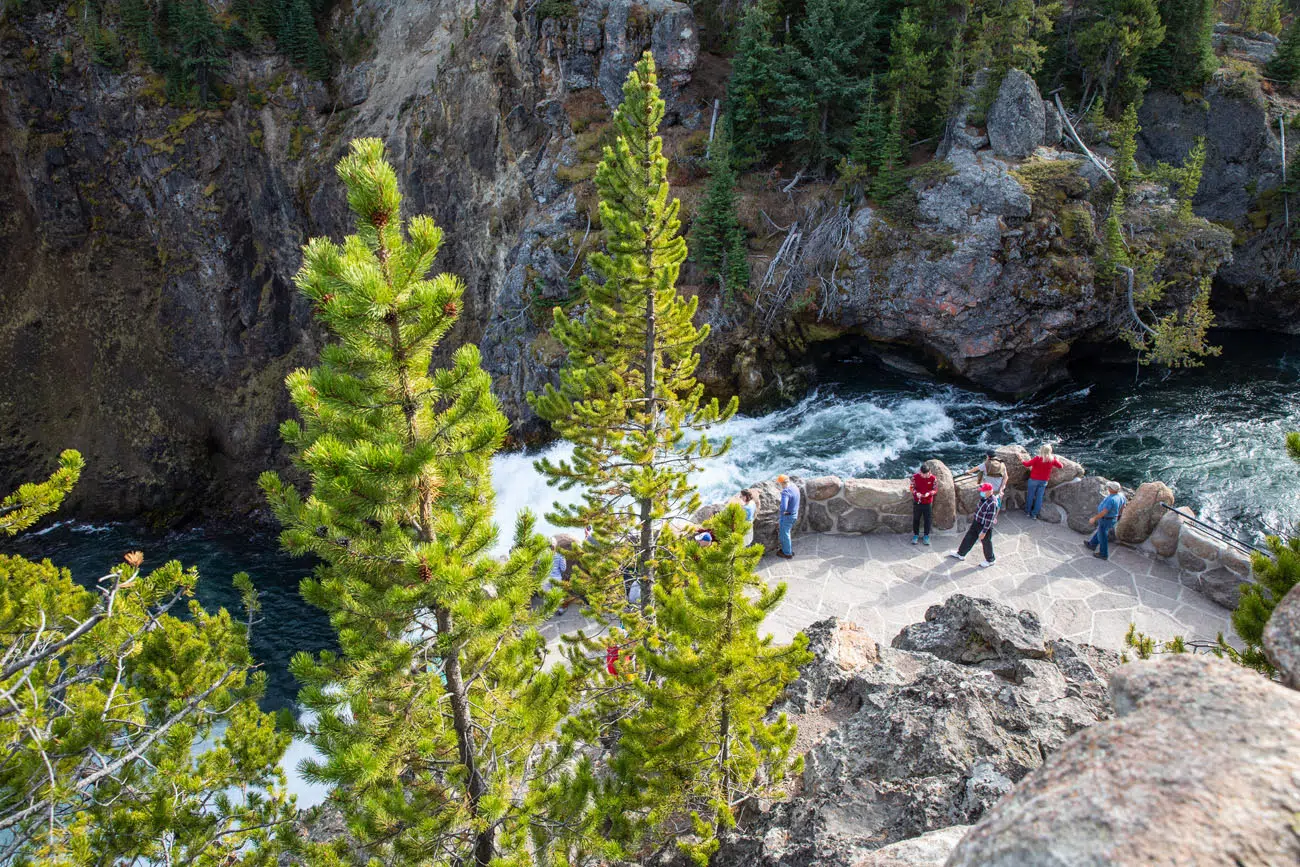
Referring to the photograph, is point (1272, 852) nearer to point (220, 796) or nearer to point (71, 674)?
point (220, 796)

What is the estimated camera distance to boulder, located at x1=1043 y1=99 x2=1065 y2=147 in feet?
82.2

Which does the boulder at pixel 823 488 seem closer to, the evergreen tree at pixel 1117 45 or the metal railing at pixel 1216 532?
the metal railing at pixel 1216 532

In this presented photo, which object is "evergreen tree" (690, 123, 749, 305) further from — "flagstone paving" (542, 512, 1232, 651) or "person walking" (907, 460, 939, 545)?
"flagstone paving" (542, 512, 1232, 651)

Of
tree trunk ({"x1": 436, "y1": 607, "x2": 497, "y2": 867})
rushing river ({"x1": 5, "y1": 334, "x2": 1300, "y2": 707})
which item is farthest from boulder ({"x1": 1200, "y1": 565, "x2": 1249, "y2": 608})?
tree trunk ({"x1": 436, "y1": 607, "x2": 497, "y2": 867})

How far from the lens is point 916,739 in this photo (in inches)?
290

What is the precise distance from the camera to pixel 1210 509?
722 inches

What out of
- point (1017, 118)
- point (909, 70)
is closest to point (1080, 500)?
point (1017, 118)

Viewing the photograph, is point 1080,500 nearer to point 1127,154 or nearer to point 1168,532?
point 1168,532

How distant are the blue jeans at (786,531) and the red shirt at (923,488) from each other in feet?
7.22

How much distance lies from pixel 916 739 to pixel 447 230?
31388 millimetres

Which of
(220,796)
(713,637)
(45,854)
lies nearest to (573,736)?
(713,637)

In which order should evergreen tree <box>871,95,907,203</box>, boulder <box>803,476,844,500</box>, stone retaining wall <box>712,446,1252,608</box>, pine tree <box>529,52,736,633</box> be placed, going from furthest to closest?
evergreen tree <box>871,95,907,203</box>, boulder <box>803,476,844,500</box>, stone retaining wall <box>712,446,1252,608</box>, pine tree <box>529,52,736,633</box>

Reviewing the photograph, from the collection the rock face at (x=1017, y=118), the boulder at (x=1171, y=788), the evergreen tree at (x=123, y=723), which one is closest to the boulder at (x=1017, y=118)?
the rock face at (x=1017, y=118)

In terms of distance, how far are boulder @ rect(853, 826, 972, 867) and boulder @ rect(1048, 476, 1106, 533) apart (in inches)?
390
